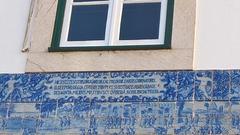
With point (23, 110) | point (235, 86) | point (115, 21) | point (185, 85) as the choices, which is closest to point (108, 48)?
point (115, 21)

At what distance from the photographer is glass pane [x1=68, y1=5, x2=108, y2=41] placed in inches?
244

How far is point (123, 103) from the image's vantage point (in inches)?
224

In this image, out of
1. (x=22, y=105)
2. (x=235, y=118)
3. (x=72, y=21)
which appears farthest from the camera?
(x=72, y=21)

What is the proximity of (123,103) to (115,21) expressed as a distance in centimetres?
85

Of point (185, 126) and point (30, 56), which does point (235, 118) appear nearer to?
point (185, 126)

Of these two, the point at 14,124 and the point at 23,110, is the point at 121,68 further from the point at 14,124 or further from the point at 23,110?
the point at 14,124

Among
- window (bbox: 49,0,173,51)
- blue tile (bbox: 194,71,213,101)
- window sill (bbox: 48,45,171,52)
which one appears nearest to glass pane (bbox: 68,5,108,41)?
window (bbox: 49,0,173,51)

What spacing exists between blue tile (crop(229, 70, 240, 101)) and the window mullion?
107 centimetres

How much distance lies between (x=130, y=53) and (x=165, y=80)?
1.37 feet

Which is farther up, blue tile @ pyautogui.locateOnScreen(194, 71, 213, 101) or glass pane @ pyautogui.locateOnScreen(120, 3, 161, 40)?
glass pane @ pyautogui.locateOnScreen(120, 3, 161, 40)

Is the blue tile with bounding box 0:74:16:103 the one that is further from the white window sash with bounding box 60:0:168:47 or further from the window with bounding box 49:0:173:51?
the white window sash with bounding box 60:0:168:47

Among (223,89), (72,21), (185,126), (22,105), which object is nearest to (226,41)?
(223,89)

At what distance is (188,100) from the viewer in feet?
18.4

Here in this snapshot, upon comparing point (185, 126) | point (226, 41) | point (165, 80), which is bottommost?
point (185, 126)
